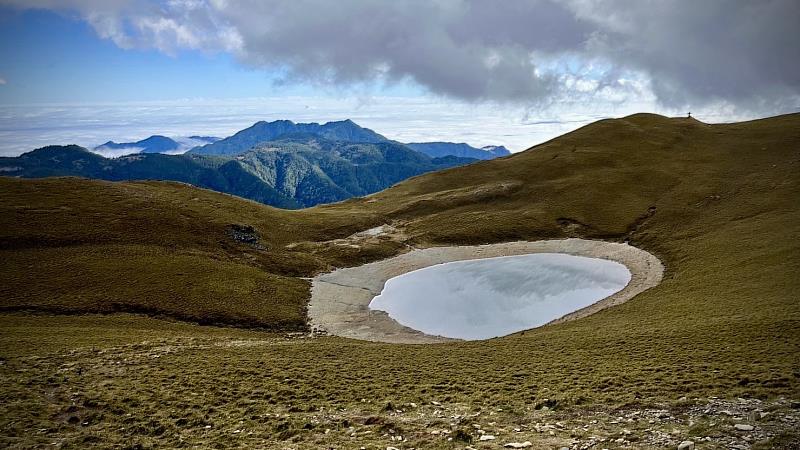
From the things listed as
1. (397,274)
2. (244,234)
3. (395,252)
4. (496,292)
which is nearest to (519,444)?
(496,292)

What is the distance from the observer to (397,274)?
251 feet

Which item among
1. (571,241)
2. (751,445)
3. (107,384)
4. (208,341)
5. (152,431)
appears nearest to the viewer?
(751,445)

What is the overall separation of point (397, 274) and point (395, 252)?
1032cm

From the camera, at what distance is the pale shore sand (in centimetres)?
5269

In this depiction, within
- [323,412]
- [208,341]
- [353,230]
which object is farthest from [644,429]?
[353,230]

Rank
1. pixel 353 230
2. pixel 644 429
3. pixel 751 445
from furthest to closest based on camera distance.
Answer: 1. pixel 353 230
2. pixel 644 429
3. pixel 751 445

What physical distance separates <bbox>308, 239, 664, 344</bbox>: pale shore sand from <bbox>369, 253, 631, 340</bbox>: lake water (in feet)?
5.38

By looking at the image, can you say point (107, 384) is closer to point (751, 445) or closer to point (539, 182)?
point (751, 445)

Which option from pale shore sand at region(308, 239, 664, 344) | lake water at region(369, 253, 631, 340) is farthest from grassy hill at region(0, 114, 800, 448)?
lake water at region(369, 253, 631, 340)

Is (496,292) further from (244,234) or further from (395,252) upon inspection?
(244,234)

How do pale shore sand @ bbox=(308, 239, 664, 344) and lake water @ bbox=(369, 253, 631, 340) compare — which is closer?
pale shore sand @ bbox=(308, 239, 664, 344)

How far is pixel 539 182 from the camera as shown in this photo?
113 metres

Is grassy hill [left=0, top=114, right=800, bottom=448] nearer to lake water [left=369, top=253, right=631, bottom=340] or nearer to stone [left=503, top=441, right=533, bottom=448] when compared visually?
stone [left=503, top=441, right=533, bottom=448]

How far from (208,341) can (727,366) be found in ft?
133
